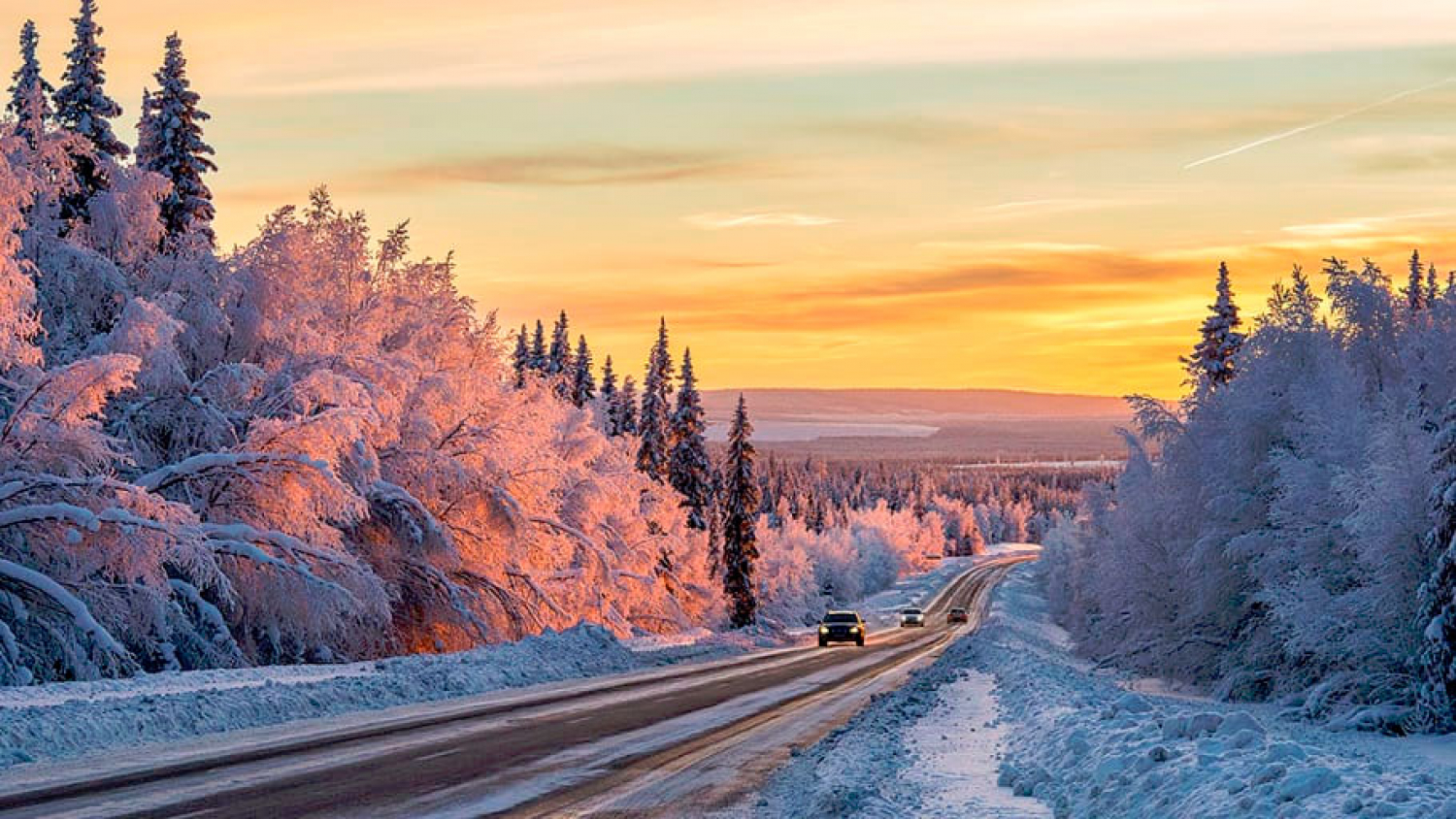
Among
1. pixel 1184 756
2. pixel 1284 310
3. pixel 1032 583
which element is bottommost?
pixel 1032 583

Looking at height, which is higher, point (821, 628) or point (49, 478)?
point (49, 478)

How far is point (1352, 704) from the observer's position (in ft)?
105

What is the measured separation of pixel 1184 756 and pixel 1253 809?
277 centimetres

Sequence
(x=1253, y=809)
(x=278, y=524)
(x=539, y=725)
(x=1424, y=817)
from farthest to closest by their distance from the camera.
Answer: (x=278, y=524) → (x=539, y=725) → (x=1253, y=809) → (x=1424, y=817)

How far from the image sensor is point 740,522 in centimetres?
8056

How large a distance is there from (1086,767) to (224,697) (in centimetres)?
1235

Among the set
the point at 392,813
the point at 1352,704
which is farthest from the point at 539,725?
the point at 1352,704

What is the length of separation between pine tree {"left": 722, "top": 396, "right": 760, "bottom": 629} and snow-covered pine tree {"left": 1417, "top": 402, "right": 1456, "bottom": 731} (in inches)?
1972

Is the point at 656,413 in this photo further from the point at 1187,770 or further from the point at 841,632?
the point at 1187,770

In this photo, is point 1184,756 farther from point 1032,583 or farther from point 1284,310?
point 1032,583

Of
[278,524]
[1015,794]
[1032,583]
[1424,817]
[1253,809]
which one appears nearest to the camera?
[1424,817]

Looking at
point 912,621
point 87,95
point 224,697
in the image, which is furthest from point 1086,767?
point 912,621

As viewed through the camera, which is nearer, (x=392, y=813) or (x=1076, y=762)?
(x=392, y=813)

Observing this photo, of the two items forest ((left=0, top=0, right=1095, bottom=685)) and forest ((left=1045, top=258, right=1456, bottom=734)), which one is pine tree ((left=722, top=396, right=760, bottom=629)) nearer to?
forest ((left=0, top=0, right=1095, bottom=685))
